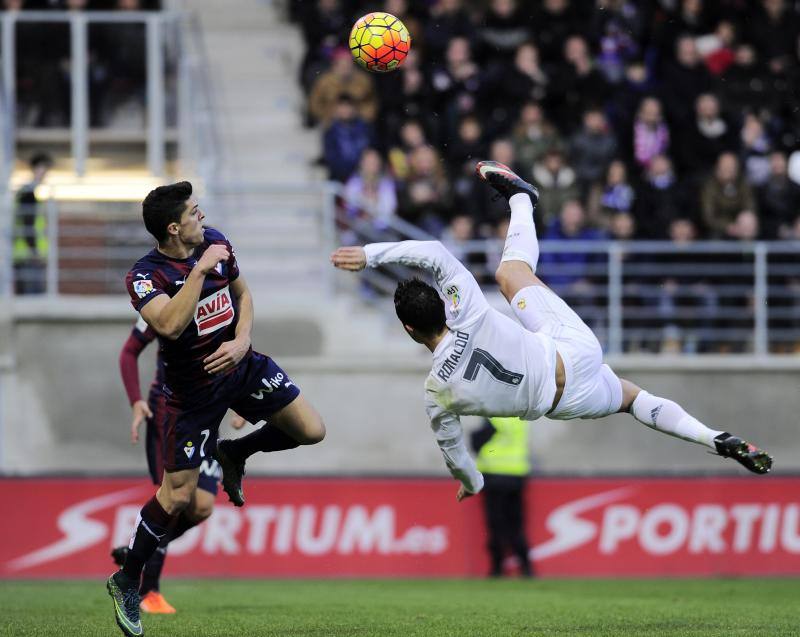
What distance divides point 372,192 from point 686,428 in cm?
836

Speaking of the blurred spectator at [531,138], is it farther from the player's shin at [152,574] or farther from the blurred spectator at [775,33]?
the player's shin at [152,574]

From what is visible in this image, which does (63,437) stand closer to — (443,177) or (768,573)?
(443,177)

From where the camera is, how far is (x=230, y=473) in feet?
30.3

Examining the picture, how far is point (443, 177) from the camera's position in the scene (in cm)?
1733

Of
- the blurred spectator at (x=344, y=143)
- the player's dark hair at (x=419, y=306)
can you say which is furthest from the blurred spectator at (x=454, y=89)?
the player's dark hair at (x=419, y=306)

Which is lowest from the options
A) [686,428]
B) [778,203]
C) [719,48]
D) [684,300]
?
[686,428]

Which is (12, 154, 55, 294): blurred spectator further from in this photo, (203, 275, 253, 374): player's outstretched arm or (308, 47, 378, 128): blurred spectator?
(203, 275, 253, 374): player's outstretched arm

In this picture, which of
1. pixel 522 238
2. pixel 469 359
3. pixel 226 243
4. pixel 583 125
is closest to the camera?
pixel 469 359

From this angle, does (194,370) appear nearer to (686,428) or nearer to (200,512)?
(200,512)

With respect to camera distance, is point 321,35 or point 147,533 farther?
point 321,35

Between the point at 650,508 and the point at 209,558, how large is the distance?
4.41 m

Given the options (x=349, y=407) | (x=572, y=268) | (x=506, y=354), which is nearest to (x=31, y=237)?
(x=349, y=407)

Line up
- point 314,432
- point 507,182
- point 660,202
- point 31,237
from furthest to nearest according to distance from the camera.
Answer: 1. point 660,202
2. point 31,237
3. point 507,182
4. point 314,432

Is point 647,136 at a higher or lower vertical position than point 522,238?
higher
